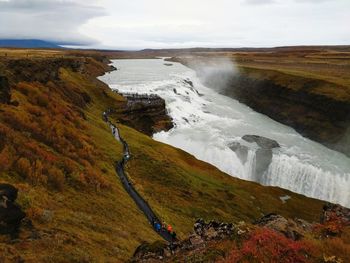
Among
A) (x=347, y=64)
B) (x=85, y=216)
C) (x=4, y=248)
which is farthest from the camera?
(x=347, y=64)

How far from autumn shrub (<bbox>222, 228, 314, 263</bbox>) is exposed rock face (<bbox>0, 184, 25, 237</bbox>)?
10740 millimetres

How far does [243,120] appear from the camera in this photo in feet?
317

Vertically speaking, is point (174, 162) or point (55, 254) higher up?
point (55, 254)

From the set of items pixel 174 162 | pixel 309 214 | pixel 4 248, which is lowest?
pixel 309 214

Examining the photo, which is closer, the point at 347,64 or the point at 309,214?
the point at 309,214

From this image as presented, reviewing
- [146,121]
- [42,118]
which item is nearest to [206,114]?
[146,121]

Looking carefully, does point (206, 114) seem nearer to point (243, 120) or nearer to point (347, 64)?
point (243, 120)

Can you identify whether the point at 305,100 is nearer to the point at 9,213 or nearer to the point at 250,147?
the point at 250,147

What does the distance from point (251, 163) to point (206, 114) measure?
31565 mm

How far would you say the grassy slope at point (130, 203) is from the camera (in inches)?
802

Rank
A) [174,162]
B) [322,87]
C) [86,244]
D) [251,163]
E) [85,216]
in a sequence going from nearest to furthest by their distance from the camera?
[86,244]
[85,216]
[174,162]
[251,163]
[322,87]

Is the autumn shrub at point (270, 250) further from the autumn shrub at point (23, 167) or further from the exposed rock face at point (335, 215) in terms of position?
the autumn shrub at point (23, 167)

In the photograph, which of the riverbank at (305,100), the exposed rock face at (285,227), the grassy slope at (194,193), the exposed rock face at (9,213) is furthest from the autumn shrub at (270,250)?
the riverbank at (305,100)

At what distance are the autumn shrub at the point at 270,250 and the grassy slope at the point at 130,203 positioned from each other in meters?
7.45
